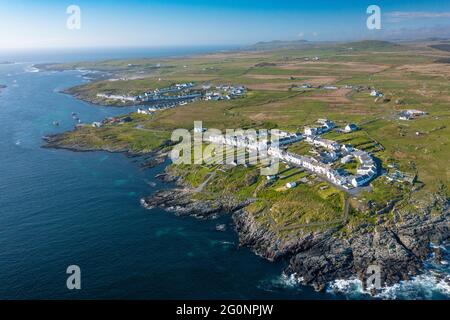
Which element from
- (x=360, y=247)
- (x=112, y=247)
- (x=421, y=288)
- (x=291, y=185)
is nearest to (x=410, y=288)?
(x=421, y=288)

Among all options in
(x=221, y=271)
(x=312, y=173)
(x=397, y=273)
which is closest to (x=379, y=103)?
(x=312, y=173)

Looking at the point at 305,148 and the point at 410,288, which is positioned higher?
the point at 305,148

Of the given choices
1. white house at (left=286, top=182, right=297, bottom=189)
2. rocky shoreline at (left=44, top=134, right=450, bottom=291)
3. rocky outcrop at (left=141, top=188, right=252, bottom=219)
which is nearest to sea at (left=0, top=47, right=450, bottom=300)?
rocky shoreline at (left=44, top=134, right=450, bottom=291)

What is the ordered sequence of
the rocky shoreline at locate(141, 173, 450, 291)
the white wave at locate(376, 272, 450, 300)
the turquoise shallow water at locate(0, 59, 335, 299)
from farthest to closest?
the rocky shoreline at locate(141, 173, 450, 291) < the turquoise shallow water at locate(0, 59, 335, 299) < the white wave at locate(376, 272, 450, 300)

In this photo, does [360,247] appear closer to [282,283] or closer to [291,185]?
[282,283]

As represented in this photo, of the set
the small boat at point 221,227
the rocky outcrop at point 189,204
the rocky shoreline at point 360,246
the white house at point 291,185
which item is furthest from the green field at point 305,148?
the small boat at point 221,227

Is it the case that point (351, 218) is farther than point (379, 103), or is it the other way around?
point (379, 103)

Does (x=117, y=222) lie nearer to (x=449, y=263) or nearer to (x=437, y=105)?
(x=449, y=263)

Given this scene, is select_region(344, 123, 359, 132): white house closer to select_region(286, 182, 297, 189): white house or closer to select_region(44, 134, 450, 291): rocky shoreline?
select_region(44, 134, 450, 291): rocky shoreline
